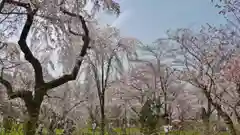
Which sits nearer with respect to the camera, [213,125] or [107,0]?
[107,0]

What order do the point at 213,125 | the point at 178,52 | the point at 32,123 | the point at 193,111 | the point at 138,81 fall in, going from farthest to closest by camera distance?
the point at 193,111
the point at 138,81
the point at 178,52
the point at 213,125
the point at 32,123

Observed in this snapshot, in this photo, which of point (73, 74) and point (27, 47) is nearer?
point (27, 47)

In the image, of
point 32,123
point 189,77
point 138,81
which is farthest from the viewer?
point 138,81

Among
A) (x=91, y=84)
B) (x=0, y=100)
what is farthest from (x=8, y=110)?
(x=91, y=84)

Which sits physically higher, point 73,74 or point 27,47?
point 27,47

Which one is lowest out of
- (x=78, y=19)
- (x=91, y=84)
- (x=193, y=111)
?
(x=193, y=111)

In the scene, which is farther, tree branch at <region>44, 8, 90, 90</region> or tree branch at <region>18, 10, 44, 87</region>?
tree branch at <region>44, 8, 90, 90</region>

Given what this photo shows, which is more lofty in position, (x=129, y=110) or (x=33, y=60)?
(x=33, y=60)

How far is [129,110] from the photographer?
26703 millimetres

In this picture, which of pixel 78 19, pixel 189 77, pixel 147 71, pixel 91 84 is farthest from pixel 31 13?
pixel 147 71

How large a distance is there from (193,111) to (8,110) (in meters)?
24.7

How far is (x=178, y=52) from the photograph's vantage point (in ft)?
86.4

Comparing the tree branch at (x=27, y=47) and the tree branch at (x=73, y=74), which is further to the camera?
the tree branch at (x=73, y=74)

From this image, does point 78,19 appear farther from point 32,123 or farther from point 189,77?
point 189,77
